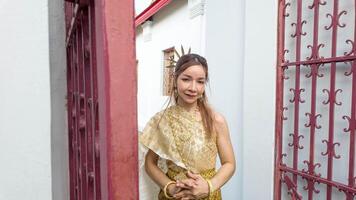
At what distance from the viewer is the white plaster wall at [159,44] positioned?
316 centimetres

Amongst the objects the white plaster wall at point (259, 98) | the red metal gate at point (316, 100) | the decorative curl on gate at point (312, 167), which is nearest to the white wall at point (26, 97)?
the red metal gate at point (316, 100)

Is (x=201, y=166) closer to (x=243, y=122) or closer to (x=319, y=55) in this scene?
(x=319, y=55)

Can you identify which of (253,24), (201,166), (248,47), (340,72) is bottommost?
(201,166)

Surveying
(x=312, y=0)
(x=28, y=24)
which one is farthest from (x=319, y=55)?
(x=28, y=24)

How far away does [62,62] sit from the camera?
49.3 inches

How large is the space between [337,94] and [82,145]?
54.0 inches

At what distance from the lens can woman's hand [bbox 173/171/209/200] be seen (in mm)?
1213

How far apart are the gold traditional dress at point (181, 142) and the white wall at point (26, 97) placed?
68 cm

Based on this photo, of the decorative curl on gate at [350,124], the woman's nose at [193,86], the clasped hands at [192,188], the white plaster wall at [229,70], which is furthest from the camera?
the white plaster wall at [229,70]

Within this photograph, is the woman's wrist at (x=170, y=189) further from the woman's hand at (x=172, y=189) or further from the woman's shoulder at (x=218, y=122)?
the woman's shoulder at (x=218, y=122)

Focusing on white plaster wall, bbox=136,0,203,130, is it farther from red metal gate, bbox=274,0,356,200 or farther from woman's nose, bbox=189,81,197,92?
woman's nose, bbox=189,81,197,92

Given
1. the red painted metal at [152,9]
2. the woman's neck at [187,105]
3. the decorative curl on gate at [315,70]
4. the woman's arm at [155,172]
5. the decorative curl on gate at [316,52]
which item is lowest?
the woman's arm at [155,172]

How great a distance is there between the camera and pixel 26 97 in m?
0.70

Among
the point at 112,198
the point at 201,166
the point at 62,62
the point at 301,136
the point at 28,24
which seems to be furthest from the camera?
the point at 301,136
